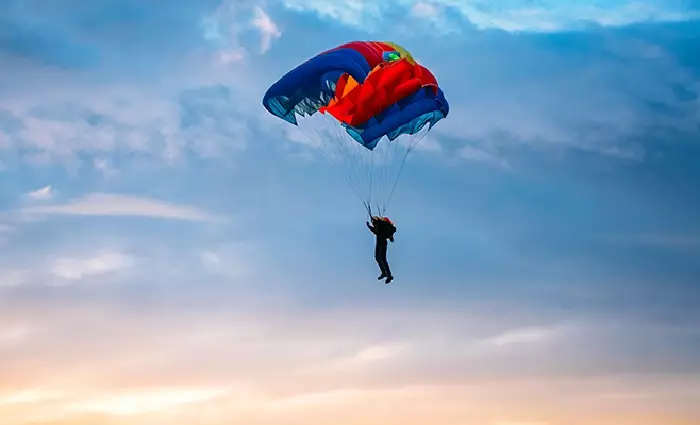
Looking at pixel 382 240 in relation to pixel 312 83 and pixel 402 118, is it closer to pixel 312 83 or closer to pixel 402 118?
pixel 402 118

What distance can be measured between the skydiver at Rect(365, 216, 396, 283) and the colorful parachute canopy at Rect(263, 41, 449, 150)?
329 cm

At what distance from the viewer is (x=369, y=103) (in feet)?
185

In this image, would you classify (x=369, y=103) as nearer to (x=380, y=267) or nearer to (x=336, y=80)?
(x=336, y=80)

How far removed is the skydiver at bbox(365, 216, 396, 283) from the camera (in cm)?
5547

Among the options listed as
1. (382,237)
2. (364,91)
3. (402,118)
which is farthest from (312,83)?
(382,237)

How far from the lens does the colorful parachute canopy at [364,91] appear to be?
56.2 metres

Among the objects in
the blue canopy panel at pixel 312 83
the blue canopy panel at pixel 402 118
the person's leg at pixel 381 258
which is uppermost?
the blue canopy panel at pixel 312 83

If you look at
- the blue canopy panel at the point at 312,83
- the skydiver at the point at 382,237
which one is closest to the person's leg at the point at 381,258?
the skydiver at the point at 382,237

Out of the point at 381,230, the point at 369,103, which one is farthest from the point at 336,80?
the point at 381,230

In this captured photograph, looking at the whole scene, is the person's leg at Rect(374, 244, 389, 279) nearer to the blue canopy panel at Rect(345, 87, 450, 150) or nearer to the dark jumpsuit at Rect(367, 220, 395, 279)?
the dark jumpsuit at Rect(367, 220, 395, 279)

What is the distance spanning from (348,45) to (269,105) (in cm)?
327

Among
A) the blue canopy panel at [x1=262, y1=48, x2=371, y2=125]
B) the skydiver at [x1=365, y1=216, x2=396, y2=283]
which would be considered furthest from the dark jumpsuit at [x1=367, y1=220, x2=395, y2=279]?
the blue canopy panel at [x1=262, y1=48, x2=371, y2=125]

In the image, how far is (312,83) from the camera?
186 feet

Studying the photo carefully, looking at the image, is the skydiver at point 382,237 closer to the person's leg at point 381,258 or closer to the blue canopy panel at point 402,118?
the person's leg at point 381,258
